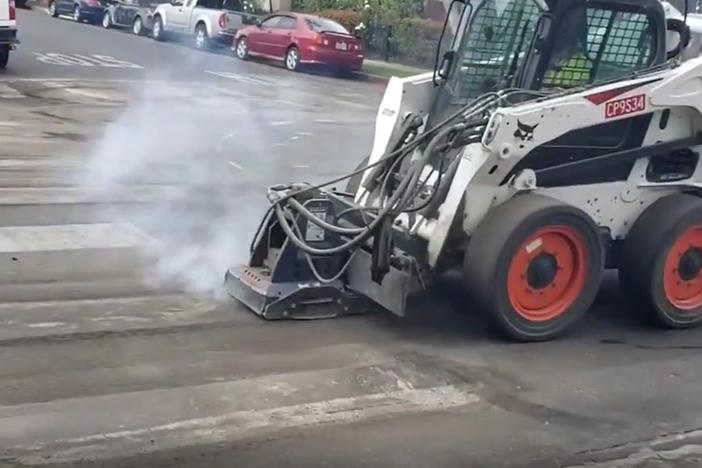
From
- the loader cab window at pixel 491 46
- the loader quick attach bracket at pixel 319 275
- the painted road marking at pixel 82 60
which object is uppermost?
the loader cab window at pixel 491 46

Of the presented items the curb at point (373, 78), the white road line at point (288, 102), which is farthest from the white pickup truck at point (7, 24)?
the curb at point (373, 78)

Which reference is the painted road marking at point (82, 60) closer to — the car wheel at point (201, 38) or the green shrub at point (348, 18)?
the car wheel at point (201, 38)

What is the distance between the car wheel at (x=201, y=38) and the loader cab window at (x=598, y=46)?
88.0 ft

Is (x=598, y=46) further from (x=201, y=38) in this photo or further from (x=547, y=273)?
Answer: (x=201, y=38)

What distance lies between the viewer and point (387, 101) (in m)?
8.59

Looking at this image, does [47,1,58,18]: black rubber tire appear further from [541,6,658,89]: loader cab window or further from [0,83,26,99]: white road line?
[541,6,658,89]: loader cab window

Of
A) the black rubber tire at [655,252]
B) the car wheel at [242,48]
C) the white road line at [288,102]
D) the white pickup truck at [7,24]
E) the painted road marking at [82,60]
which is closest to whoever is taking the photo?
the black rubber tire at [655,252]

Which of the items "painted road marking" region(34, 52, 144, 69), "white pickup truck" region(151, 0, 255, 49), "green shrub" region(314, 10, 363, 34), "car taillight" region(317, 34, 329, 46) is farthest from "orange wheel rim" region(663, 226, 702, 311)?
"green shrub" region(314, 10, 363, 34)

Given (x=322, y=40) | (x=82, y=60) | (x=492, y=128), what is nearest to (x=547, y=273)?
(x=492, y=128)

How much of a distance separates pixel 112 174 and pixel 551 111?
657 centimetres

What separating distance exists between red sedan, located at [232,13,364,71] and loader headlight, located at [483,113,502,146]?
22944 millimetres

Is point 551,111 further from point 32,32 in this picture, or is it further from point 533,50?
point 32,32

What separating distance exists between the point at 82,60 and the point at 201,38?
841 cm

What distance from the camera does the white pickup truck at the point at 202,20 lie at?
33500 mm
